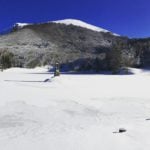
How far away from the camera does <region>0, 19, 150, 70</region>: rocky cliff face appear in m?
90.5

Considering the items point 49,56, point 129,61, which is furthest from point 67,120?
point 49,56

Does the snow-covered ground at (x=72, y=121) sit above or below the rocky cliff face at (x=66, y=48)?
below

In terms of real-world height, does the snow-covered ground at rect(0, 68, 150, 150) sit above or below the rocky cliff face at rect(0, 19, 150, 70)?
below

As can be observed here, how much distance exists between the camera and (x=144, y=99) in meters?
15.1

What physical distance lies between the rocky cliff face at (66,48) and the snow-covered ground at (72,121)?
5470 centimetres

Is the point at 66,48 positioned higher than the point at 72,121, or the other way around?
the point at 66,48

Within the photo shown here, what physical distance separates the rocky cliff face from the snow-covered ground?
5470cm

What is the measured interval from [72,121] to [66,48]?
15266 cm

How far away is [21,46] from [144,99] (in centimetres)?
14118

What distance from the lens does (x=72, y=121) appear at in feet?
34.4

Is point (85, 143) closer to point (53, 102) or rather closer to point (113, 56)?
point (53, 102)

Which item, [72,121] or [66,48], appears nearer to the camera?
[72,121]

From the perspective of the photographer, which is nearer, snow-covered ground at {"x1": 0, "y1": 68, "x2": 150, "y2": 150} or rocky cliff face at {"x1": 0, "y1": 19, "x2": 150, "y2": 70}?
snow-covered ground at {"x1": 0, "y1": 68, "x2": 150, "y2": 150}

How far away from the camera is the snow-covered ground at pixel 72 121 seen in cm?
794
